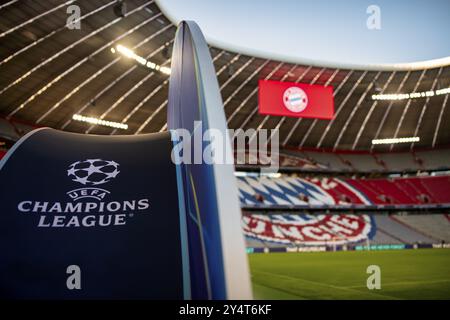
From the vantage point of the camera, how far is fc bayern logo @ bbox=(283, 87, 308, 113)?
2166cm

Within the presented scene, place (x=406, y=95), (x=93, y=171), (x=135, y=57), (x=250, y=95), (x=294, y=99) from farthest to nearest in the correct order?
(x=406, y=95) → (x=250, y=95) → (x=294, y=99) → (x=135, y=57) → (x=93, y=171)

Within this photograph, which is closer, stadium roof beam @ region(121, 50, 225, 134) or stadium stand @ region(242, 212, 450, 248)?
stadium roof beam @ region(121, 50, 225, 134)

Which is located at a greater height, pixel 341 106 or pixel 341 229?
pixel 341 106

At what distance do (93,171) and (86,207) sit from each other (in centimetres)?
40

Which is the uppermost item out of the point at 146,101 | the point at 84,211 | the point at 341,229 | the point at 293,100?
the point at 146,101

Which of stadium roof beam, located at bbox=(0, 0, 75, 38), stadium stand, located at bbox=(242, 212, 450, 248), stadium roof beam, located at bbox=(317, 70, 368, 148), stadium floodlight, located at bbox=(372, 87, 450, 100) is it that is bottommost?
stadium stand, located at bbox=(242, 212, 450, 248)

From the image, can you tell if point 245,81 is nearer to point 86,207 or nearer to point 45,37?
point 45,37

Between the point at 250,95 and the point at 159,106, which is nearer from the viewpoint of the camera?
the point at 159,106

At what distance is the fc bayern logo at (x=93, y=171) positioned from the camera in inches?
107

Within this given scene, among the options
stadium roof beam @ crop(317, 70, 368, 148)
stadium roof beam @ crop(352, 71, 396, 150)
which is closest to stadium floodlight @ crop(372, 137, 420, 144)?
stadium roof beam @ crop(352, 71, 396, 150)

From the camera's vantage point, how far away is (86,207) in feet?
8.20

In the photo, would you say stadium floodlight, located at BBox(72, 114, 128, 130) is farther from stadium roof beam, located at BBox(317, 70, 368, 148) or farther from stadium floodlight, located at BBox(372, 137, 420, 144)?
stadium floodlight, located at BBox(372, 137, 420, 144)

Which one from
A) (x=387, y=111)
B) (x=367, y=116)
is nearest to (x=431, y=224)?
(x=387, y=111)

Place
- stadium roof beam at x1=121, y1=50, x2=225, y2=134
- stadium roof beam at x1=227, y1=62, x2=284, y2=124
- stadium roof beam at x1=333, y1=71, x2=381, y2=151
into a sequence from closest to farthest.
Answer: stadium roof beam at x1=121, y1=50, x2=225, y2=134, stadium roof beam at x1=227, y1=62, x2=284, y2=124, stadium roof beam at x1=333, y1=71, x2=381, y2=151
